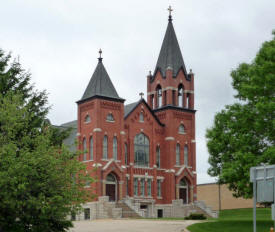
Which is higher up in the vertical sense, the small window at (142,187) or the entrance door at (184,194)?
the small window at (142,187)

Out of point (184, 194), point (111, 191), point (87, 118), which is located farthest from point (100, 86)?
point (184, 194)

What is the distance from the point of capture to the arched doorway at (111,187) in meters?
63.2

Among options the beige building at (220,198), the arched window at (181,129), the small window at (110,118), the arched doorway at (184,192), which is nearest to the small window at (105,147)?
the small window at (110,118)

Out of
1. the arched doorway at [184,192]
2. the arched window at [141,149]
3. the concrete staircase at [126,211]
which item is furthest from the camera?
the arched doorway at [184,192]

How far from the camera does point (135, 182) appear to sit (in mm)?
66938

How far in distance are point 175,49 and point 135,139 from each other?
13290 mm

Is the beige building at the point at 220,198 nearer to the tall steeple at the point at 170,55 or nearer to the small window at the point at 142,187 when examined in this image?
the small window at the point at 142,187

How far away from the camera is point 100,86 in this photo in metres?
64.4

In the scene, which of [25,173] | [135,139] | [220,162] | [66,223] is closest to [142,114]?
[135,139]

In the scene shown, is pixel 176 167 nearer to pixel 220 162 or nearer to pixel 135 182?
pixel 135 182

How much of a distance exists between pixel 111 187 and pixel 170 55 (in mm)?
19036

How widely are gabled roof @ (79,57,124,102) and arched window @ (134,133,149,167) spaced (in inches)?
241

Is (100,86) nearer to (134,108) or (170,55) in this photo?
(134,108)

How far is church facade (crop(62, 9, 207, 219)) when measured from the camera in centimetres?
6306
